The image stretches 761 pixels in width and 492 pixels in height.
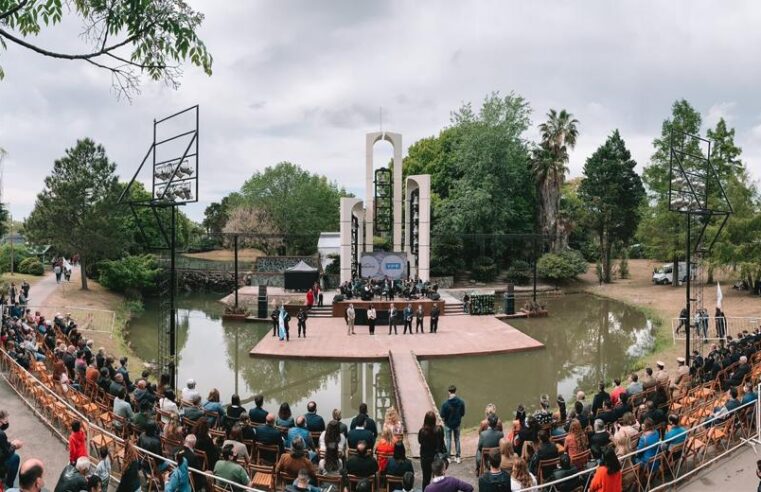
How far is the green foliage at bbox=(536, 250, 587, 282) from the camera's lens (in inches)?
1636

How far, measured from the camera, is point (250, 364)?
18875 millimetres

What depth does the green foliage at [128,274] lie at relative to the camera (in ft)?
110

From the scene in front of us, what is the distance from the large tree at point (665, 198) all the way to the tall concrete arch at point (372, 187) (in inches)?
700

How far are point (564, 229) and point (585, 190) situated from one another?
374cm

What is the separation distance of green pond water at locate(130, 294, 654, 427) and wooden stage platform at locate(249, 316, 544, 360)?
1.17 feet

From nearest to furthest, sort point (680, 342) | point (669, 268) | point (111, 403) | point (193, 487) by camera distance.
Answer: point (193, 487)
point (111, 403)
point (680, 342)
point (669, 268)

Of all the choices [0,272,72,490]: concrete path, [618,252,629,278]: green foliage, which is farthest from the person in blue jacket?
[618,252,629,278]: green foliage

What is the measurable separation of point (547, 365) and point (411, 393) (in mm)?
6725

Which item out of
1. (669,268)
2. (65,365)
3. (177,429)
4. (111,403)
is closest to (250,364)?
(65,365)

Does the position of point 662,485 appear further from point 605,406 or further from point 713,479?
point 605,406

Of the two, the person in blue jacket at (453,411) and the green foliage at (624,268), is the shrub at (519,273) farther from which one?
the person in blue jacket at (453,411)

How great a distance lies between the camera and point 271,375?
693 inches

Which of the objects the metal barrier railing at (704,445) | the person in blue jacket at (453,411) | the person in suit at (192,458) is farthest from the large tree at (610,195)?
the person in suit at (192,458)

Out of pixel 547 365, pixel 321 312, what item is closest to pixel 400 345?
pixel 547 365
